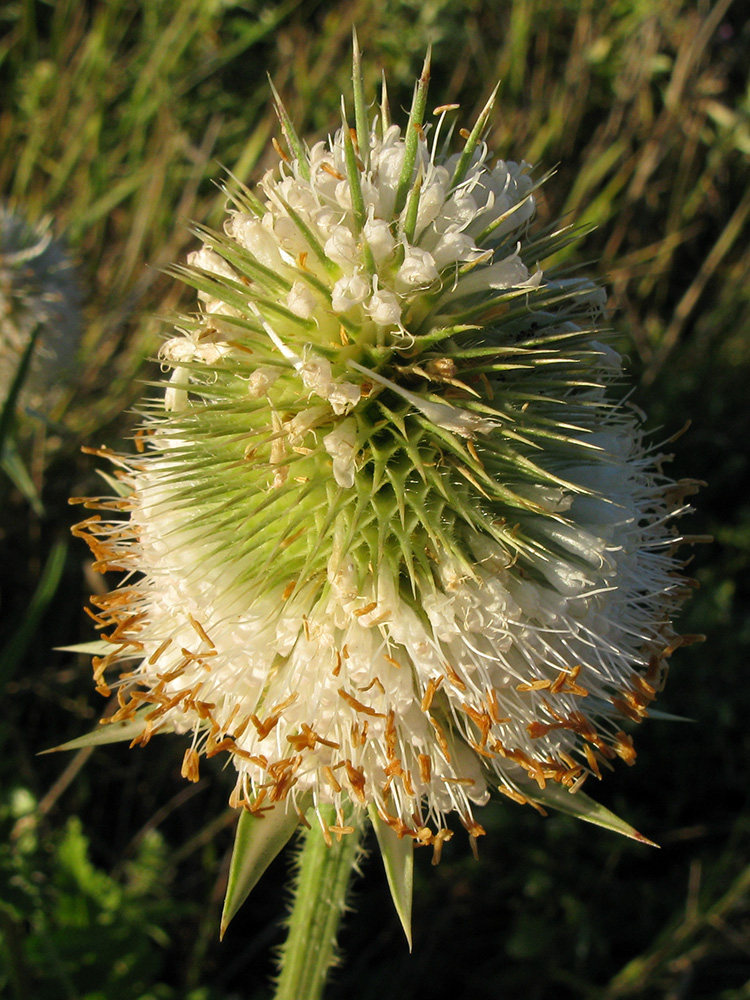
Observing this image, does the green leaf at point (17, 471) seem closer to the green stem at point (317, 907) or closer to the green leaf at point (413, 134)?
the green stem at point (317, 907)

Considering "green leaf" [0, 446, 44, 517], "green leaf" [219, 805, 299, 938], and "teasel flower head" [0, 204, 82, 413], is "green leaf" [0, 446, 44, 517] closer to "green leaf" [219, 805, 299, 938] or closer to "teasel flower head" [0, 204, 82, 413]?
"teasel flower head" [0, 204, 82, 413]

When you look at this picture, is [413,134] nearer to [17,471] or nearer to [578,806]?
[578,806]

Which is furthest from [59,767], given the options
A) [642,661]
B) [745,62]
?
[745,62]

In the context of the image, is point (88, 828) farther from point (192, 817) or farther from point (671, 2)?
point (671, 2)

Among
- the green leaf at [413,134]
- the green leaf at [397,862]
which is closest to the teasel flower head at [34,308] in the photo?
the green leaf at [413,134]

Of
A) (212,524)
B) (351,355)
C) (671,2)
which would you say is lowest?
(212,524)

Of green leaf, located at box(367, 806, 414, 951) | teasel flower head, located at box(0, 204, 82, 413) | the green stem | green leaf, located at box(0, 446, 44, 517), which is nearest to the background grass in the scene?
green leaf, located at box(0, 446, 44, 517)
